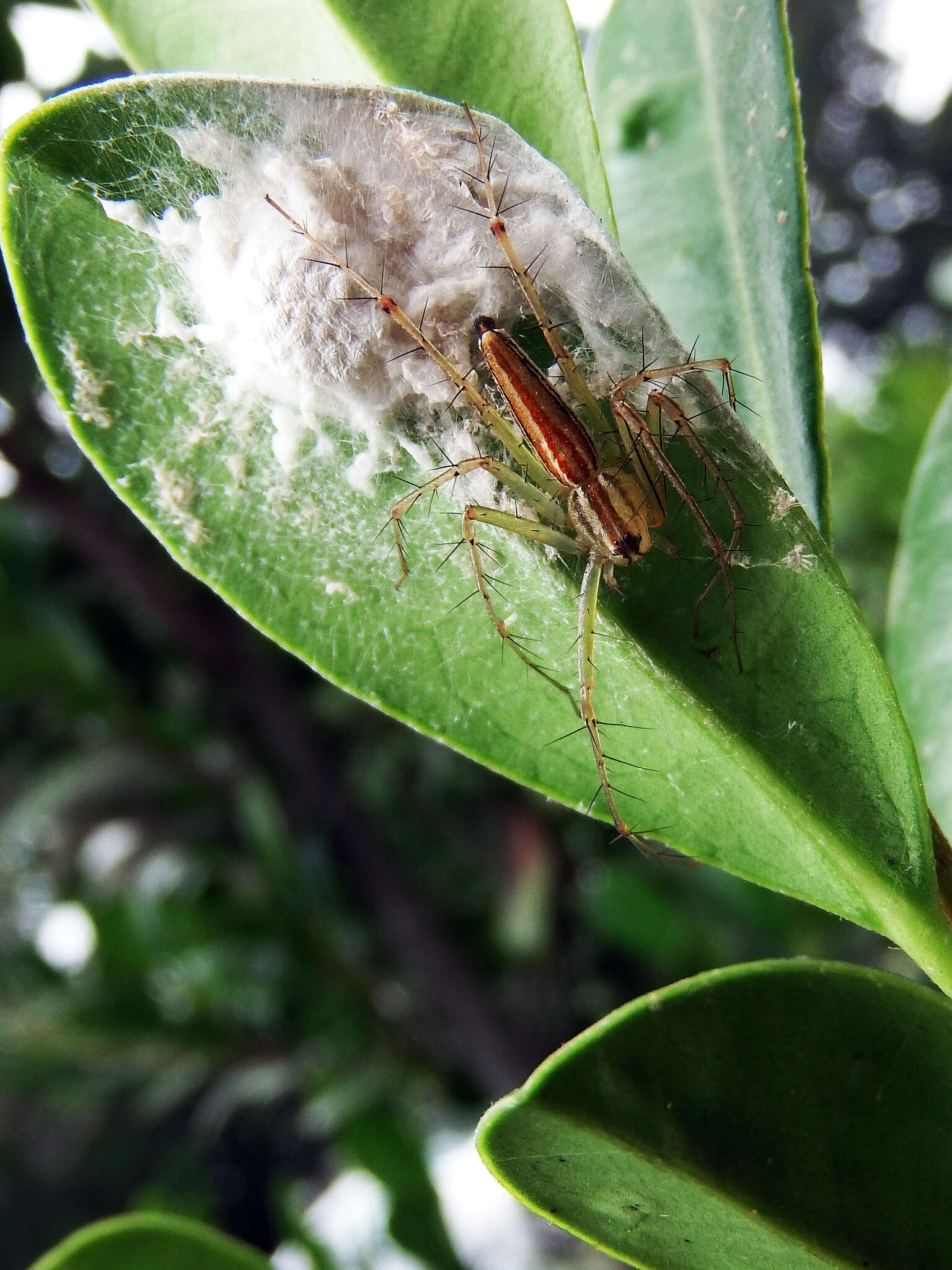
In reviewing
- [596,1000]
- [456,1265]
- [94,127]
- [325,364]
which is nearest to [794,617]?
[325,364]

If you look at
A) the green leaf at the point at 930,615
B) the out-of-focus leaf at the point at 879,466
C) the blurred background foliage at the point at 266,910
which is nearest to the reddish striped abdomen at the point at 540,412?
the green leaf at the point at 930,615

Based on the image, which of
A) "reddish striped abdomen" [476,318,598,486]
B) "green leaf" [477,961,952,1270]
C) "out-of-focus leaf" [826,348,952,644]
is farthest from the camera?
"out-of-focus leaf" [826,348,952,644]

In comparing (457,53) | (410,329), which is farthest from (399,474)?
(457,53)

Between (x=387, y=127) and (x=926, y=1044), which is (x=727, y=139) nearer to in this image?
(x=387, y=127)

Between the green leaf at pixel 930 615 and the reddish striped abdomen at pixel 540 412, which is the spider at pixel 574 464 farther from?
the green leaf at pixel 930 615

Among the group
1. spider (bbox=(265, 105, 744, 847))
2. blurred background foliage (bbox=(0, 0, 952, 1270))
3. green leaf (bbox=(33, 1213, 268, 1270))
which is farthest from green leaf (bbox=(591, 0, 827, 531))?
blurred background foliage (bbox=(0, 0, 952, 1270))

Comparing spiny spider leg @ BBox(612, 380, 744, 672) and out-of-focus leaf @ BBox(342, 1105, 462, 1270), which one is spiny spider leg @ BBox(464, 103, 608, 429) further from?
out-of-focus leaf @ BBox(342, 1105, 462, 1270)
